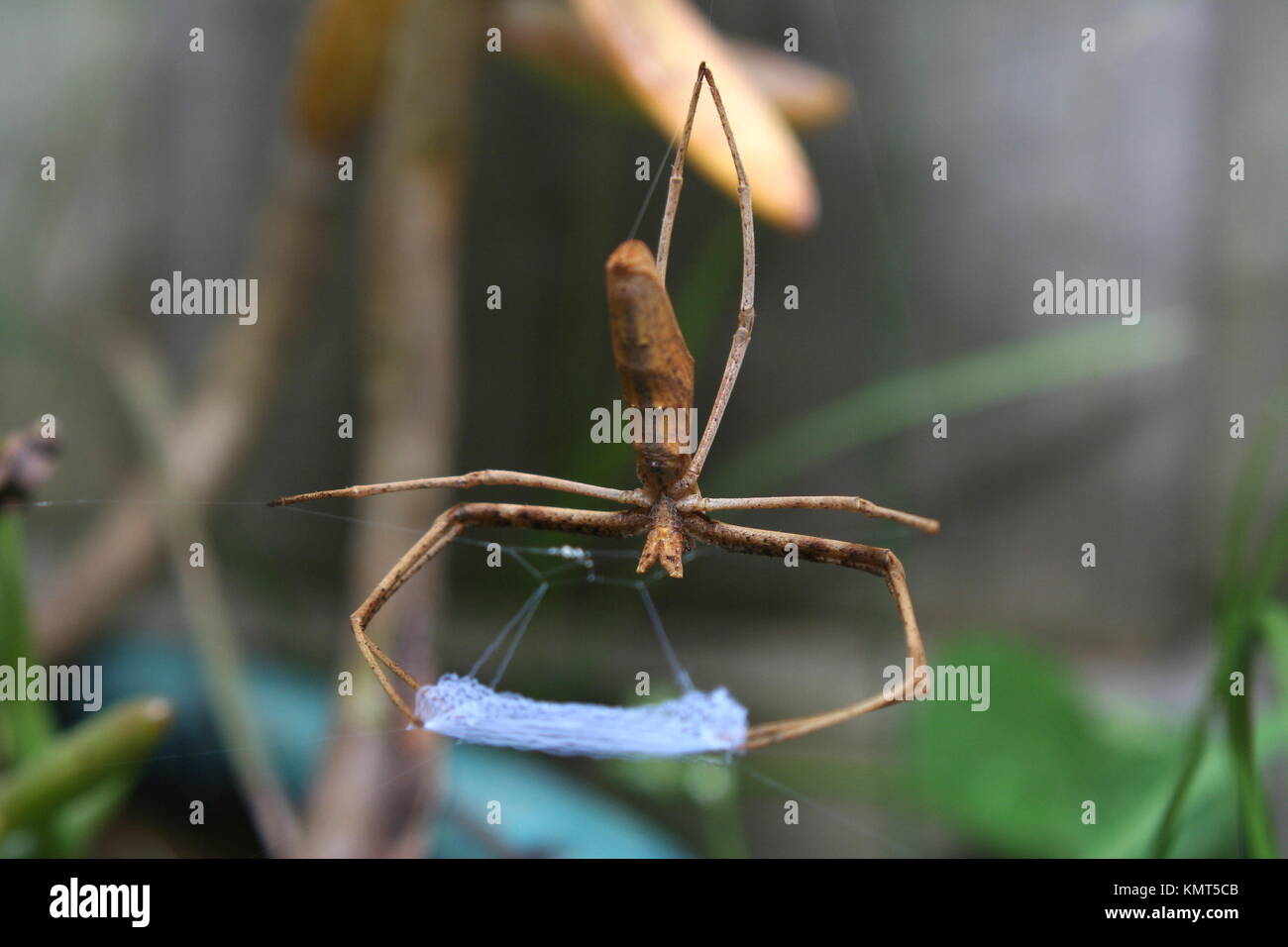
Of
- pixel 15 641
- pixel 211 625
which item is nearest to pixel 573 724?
pixel 15 641

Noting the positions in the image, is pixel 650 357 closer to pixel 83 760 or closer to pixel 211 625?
pixel 83 760

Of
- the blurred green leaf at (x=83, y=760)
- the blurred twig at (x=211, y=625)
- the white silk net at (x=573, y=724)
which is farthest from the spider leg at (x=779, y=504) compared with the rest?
the blurred twig at (x=211, y=625)

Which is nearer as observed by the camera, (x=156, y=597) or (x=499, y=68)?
(x=499, y=68)

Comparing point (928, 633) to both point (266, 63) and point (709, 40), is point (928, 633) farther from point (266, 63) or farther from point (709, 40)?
point (266, 63)

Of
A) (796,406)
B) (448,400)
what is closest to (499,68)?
(448,400)

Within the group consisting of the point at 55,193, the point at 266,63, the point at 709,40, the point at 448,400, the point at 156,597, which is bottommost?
the point at 156,597
